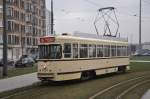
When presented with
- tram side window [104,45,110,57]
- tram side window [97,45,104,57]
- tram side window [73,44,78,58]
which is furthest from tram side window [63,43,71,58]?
tram side window [104,45,110,57]

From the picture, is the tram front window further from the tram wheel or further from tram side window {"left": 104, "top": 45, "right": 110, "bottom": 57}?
tram side window {"left": 104, "top": 45, "right": 110, "bottom": 57}

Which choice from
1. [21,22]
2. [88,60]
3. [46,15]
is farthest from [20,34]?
[88,60]

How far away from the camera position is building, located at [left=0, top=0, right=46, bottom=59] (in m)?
98.9

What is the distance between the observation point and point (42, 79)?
24172 millimetres

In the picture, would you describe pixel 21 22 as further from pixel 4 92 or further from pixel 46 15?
pixel 4 92

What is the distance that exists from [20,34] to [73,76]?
82603mm

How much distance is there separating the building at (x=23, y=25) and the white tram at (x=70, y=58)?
70.3m

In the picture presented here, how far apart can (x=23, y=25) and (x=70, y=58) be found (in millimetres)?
85673

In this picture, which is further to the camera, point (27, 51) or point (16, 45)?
point (27, 51)

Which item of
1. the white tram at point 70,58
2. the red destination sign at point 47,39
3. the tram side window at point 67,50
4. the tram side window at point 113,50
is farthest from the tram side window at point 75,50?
the tram side window at point 113,50

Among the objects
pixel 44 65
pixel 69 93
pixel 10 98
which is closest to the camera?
pixel 10 98

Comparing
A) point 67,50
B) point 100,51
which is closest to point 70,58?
point 67,50

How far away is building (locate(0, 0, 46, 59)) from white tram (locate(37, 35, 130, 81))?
70291mm

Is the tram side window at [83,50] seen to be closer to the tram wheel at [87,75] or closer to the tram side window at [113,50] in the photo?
the tram wheel at [87,75]
